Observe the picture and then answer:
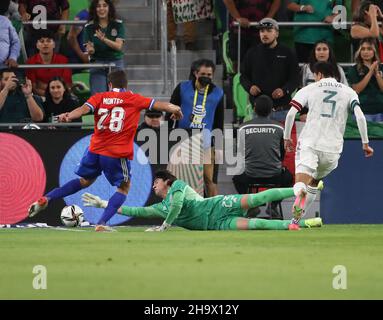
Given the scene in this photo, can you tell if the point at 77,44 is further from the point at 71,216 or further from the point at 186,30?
the point at 71,216

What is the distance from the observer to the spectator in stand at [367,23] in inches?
755

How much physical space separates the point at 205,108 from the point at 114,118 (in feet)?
8.39

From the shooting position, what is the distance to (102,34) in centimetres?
1903

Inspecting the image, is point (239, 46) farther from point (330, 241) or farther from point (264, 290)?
point (264, 290)

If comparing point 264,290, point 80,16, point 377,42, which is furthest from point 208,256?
point 80,16

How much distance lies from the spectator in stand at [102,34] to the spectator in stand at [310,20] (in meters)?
2.87

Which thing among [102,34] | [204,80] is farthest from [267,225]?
[102,34]

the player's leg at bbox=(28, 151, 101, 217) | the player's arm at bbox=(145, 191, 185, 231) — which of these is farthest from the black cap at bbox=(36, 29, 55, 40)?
the player's arm at bbox=(145, 191, 185, 231)

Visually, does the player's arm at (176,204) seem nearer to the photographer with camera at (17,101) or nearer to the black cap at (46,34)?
the photographer with camera at (17,101)

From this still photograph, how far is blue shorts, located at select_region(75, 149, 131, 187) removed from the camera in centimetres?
1555

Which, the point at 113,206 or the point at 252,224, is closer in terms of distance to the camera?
the point at 252,224

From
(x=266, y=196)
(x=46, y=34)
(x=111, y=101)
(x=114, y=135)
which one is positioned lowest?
(x=266, y=196)

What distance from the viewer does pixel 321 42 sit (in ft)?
59.5
